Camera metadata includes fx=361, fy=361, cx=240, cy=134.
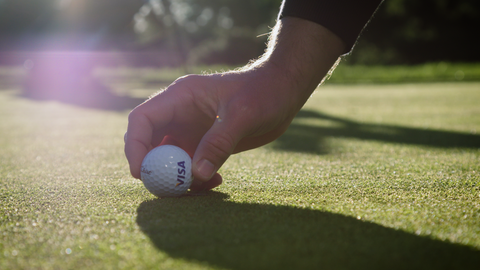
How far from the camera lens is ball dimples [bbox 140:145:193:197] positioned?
180cm

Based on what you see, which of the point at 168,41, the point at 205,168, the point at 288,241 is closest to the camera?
the point at 288,241

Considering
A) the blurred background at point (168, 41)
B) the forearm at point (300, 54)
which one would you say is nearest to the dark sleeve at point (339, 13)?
the forearm at point (300, 54)

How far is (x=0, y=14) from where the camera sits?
31.6 metres

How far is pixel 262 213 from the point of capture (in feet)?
5.08

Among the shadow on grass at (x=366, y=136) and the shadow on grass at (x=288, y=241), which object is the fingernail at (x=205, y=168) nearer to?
the shadow on grass at (x=288, y=241)

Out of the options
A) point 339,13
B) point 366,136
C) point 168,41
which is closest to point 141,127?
point 339,13

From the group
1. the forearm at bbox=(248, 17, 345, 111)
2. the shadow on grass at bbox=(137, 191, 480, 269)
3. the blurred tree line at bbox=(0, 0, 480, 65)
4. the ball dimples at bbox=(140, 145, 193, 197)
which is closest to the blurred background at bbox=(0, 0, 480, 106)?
the blurred tree line at bbox=(0, 0, 480, 65)

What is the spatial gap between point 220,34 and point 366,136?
91.4 feet

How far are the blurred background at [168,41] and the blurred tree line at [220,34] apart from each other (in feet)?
0.17

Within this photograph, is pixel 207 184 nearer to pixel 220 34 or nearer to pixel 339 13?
pixel 339 13

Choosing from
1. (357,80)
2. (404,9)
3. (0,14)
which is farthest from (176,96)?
(0,14)

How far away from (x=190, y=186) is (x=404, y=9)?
31662 millimetres

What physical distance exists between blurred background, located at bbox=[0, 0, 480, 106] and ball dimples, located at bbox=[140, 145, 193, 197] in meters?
10.4

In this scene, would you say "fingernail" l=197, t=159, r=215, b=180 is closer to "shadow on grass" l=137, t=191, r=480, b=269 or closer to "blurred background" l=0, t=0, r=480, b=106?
"shadow on grass" l=137, t=191, r=480, b=269
